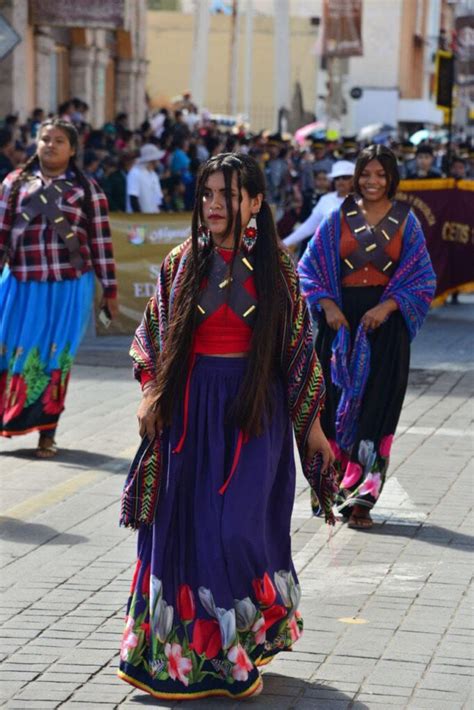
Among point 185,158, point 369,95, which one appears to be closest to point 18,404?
point 185,158

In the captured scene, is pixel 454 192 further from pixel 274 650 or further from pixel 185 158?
pixel 274 650

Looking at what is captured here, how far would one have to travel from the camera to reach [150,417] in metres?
5.20

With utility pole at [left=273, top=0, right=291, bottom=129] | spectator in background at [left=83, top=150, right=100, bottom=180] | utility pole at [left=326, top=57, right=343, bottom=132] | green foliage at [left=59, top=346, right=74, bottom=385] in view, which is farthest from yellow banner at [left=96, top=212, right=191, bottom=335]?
utility pole at [left=273, top=0, right=291, bottom=129]

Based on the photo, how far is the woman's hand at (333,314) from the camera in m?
7.80

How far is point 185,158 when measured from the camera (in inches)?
990

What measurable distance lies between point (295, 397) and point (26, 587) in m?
1.74

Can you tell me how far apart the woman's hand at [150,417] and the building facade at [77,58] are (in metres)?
16.8

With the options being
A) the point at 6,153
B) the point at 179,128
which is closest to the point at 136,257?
the point at 6,153

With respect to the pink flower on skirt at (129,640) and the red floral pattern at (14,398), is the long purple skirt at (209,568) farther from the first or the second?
the red floral pattern at (14,398)

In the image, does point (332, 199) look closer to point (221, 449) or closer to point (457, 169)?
point (221, 449)

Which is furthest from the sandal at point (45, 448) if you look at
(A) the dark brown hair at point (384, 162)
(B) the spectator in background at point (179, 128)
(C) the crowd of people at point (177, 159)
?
(B) the spectator in background at point (179, 128)

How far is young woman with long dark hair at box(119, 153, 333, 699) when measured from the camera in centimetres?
508

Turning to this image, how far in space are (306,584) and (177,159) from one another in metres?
18.8

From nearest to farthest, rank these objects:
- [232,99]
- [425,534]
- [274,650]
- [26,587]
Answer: [274,650] → [26,587] → [425,534] → [232,99]
